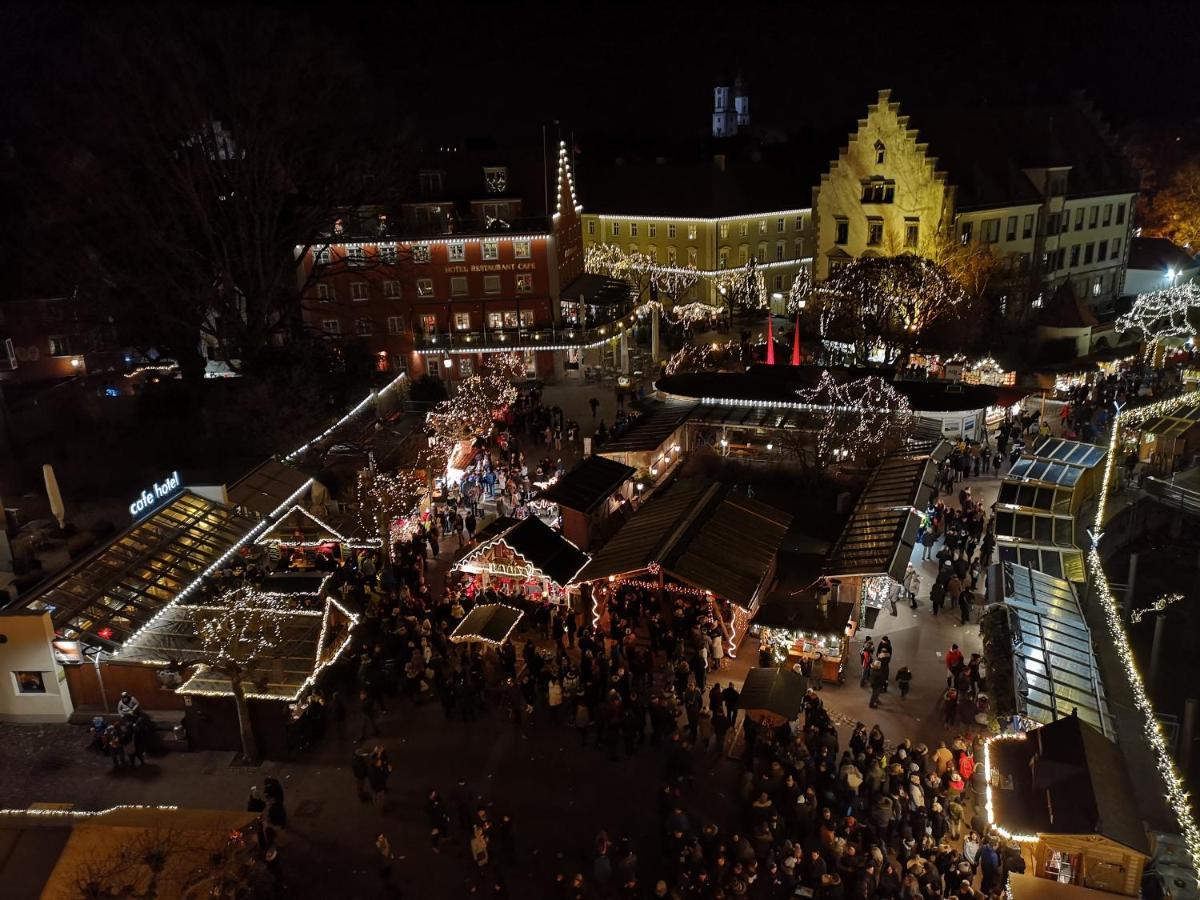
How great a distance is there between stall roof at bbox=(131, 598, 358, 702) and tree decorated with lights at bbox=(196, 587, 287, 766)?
0.08m

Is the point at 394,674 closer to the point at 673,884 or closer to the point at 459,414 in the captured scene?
the point at 673,884

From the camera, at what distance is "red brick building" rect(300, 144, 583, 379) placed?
42406 millimetres

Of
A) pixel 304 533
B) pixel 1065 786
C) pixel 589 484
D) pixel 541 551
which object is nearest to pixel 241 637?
pixel 304 533

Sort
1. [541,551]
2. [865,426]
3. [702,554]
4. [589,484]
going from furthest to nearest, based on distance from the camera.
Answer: [865,426] → [589,484] → [541,551] → [702,554]

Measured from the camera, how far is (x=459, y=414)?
101ft

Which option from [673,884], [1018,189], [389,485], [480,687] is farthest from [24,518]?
[1018,189]

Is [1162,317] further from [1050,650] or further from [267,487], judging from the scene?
[267,487]

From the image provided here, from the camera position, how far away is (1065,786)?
44.4ft

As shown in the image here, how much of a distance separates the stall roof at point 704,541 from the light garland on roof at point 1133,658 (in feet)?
27.7

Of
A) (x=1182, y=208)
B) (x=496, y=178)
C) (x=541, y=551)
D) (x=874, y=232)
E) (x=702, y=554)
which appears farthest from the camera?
(x=1182, y=208)

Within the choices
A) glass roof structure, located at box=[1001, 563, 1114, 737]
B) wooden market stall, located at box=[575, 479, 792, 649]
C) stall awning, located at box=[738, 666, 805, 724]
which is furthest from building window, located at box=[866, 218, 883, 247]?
stall awning, located at box=[738, 666, 805, 724]

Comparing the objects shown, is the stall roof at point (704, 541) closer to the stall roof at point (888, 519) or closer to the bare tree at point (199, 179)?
the stall roof at point (888, 519)

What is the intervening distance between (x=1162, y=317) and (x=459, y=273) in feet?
110

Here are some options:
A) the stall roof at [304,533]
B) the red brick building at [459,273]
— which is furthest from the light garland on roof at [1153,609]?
the red brick building at [459,273]
